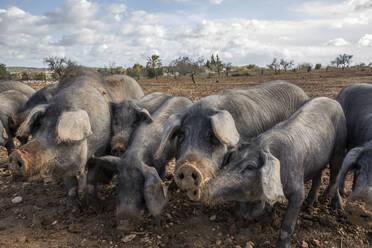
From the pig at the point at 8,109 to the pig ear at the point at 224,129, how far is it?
18.3 ft

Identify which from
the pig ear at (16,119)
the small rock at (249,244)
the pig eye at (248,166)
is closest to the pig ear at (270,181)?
the pig eye at (248,166)

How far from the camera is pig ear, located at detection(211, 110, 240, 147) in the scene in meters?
3.79

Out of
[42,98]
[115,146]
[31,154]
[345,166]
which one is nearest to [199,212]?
[115,146]

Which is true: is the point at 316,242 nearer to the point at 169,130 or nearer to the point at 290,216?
the point at 290,216

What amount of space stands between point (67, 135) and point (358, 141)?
4.89m

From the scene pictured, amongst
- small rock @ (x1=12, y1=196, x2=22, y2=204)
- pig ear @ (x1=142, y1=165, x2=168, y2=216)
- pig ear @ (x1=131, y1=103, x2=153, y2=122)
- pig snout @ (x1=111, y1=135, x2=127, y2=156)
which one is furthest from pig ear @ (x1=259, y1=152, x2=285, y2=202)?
small rock @ (x1=12, y1=196, x2=22, y2=204)

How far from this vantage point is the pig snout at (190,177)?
347cm

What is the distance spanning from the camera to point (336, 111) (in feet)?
17.7

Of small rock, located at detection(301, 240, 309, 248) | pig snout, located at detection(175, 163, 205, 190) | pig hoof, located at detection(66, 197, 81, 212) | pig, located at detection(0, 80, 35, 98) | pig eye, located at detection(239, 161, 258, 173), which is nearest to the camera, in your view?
pig snout, located at detection(175, 163, 205, 190)

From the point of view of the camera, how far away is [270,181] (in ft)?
11.2

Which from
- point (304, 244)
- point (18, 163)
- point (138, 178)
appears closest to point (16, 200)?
point (18, 163)

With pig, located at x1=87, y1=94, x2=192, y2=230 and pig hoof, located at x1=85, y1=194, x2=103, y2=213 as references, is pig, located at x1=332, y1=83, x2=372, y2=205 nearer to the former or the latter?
pig, located at x1=87, y1=94, x2=192, y2=230

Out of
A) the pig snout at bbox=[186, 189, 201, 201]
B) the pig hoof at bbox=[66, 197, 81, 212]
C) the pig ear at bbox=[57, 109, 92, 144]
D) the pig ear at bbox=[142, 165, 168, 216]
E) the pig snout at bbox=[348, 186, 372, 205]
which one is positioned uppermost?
the pig ear at bbox=[57, 109, 92, 144]

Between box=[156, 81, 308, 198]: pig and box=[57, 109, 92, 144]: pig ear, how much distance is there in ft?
3.82
